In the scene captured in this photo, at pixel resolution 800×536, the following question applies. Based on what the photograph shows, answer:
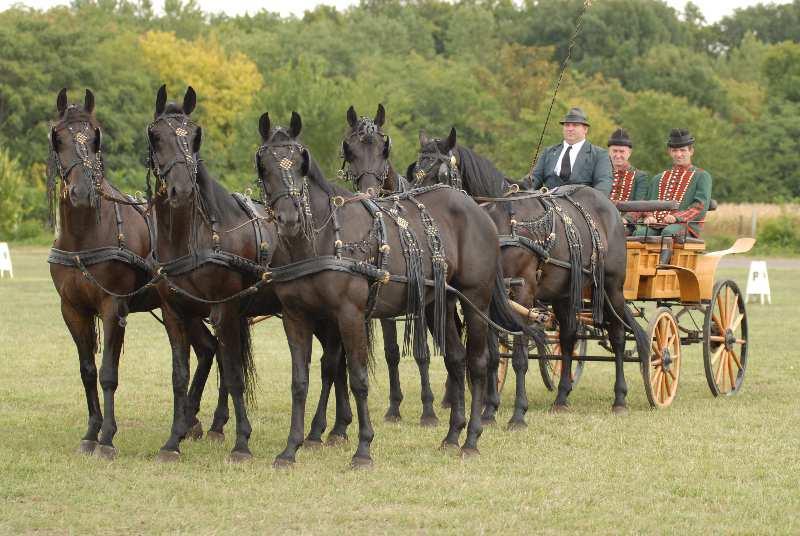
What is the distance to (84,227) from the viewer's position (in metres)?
8.77

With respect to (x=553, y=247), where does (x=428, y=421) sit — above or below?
below

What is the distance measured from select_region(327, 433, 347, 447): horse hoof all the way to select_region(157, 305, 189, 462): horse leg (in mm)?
1113

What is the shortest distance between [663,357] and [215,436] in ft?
13.7

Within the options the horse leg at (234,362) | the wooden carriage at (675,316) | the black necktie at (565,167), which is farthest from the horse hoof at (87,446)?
the black necktie at (565,167)

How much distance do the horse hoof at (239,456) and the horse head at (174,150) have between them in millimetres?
1716

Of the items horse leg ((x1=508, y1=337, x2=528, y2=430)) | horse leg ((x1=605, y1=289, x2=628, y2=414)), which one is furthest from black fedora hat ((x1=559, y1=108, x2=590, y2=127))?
horse leg ((x1=508, y1=337, x2=528, y2=430))

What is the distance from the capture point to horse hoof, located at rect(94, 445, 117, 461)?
8719 mm

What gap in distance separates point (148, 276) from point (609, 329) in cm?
455

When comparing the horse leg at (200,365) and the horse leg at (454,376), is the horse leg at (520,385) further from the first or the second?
the horse leg at (200,365)

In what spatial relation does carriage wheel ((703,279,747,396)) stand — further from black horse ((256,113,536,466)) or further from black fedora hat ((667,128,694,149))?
black horse ((256,113,536,466))

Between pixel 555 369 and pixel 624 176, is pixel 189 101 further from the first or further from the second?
pixel 555 369

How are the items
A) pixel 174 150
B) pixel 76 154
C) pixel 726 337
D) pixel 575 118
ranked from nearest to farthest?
pixel 174 150, pixel 76 154, pixel 575 118, pixel 726 337

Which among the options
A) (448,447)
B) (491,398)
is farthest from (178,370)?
(491,398)

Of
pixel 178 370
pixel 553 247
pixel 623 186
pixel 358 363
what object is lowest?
pixel 178 370
